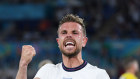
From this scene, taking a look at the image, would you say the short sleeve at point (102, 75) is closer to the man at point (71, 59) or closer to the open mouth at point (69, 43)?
the man at point (71, 59)

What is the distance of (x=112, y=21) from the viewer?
14.6 m

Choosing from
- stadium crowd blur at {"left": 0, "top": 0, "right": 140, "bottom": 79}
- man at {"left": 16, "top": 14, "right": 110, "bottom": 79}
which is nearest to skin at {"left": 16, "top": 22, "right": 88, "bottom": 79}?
man at {"left": 16, "top": 14, "right": 110, "bottom": 79}

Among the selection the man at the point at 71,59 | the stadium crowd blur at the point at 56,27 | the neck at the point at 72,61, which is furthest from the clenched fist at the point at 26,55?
the stadium crowd blur at the point at 56,27

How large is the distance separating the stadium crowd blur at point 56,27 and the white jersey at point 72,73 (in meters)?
8.28

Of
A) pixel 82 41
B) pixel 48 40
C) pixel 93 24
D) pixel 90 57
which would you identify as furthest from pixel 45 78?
pixel 93 24

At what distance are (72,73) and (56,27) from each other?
35.7 ft

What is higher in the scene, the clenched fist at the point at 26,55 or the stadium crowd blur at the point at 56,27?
the stadium crowd blur at the point at 56,27

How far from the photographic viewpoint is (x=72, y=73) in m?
3.79

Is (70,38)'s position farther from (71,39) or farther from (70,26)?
(70,26)

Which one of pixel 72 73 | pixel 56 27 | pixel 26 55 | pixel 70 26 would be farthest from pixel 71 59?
pixel 56 27

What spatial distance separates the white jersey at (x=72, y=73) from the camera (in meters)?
3.73

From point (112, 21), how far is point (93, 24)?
0.64 metres

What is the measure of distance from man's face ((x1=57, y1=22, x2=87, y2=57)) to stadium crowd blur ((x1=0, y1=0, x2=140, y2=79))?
8311 millimetres

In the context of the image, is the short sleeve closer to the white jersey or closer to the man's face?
the white jersey
